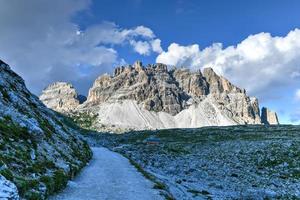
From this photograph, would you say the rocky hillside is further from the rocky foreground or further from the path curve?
the rocky foreground

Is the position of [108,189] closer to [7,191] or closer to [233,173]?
[7,191]

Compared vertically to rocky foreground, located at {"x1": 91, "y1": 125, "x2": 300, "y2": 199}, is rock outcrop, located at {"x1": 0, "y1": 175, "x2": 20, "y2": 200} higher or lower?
higher

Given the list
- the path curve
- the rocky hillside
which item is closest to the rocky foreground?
the path curve

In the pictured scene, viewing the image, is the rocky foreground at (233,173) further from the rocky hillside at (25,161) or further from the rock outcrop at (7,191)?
the rock outcrop at (7,191)

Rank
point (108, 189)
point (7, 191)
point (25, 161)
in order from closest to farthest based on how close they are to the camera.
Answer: point (7, 191)
point (25, 161)
point (108, 189)

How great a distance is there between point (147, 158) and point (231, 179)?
26.3 m

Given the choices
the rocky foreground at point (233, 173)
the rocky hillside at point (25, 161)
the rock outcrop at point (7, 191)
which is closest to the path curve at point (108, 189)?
the rocky hillside at point (25, 161)

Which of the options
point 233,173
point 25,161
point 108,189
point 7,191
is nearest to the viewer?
point 7,191

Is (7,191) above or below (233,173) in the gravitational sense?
above

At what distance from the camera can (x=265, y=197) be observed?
3522cm

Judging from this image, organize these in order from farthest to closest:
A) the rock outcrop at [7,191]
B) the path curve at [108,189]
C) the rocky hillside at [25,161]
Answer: the path curve at [108,189], the rocky hillside at [25,161], the rock outcrop at [7,191]

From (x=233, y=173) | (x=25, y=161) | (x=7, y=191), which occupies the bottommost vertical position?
(x=233, y=173)

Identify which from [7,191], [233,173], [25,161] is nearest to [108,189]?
[25,161]

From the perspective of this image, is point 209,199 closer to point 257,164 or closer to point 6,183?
point 6,183
